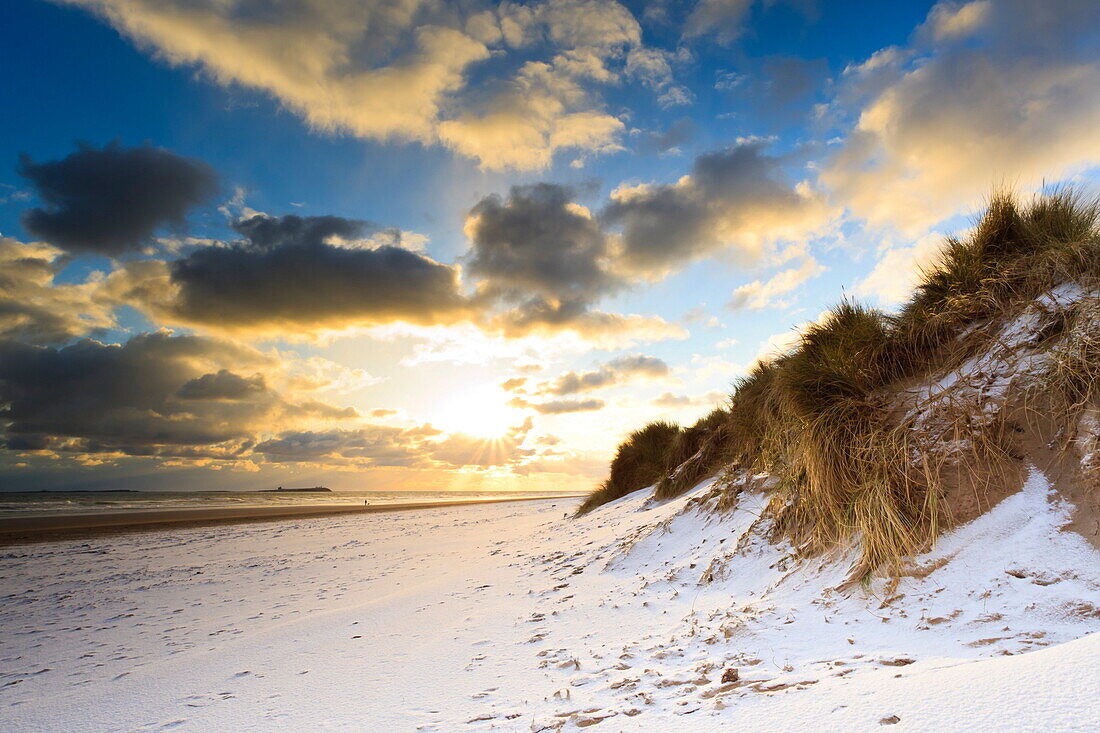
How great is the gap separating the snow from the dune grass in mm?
313

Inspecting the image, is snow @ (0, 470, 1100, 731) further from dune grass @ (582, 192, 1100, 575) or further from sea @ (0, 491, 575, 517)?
sea @ (0, 491, 575, 517)

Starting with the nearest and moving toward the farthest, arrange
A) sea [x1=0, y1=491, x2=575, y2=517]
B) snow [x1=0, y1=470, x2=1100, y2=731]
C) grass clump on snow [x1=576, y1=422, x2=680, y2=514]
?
snow [x1=0, y1=470, x2=1100, y2=731], grass clump on snow [x1=576, y1=422, x2=680, y2=514], sea [x1=0, y1=491, x2=575, y2=517]

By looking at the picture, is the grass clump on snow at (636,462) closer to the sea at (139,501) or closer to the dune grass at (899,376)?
the dune grass at (899,376)

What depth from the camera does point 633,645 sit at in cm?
334

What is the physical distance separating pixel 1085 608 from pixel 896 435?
155 centimetres

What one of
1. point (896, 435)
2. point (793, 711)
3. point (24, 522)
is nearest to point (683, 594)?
point (896, 435)

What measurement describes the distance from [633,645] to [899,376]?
9.90ft

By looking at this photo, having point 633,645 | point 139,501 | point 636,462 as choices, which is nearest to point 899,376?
point 633,645

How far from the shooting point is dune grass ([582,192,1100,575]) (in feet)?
11.2

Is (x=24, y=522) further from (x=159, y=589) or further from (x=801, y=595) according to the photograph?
(x=801, y=595)

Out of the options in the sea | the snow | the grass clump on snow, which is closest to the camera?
the snow

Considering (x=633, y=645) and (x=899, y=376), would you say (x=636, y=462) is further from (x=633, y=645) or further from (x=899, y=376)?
(x=633, y=645)

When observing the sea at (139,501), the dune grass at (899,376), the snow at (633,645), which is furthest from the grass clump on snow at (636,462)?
the sea at (139,501)

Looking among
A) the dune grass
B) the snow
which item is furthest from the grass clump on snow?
the dune grass
